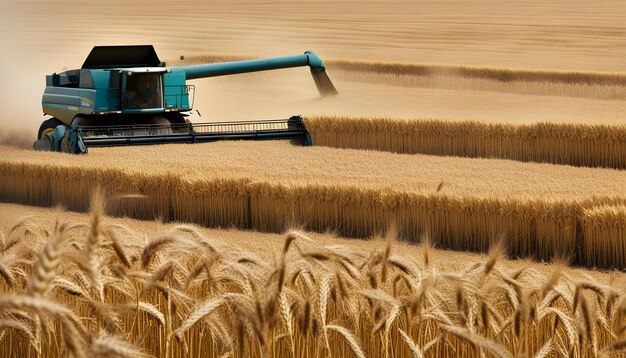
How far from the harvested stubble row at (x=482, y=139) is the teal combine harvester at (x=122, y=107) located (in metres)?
0.89

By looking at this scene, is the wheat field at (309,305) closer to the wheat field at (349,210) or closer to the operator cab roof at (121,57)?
the wheat field at (349,210)

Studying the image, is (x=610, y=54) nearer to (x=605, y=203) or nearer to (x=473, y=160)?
(x=473, y=160)

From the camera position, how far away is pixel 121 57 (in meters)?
20.6

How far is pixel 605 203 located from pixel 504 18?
3928 centimetres

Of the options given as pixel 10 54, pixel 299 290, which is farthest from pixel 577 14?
pixel 299 290

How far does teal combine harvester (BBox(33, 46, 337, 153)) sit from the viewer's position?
1869 centimetres

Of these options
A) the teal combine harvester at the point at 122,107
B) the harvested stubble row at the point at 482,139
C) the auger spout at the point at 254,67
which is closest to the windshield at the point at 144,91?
the teal combine harvester at the point at 122,107

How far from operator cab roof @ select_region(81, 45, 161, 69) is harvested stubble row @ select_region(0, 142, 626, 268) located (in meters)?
2.92

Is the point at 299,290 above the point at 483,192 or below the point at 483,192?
above

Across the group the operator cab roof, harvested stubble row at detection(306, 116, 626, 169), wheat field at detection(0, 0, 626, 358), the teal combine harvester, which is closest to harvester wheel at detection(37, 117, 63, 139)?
the teal combine harvester

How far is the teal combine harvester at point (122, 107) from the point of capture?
1869cm

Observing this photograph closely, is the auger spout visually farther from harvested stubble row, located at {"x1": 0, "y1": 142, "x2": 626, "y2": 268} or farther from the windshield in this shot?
harvested stubble row, located at {"x1": 0, "y1": 142, "x2": 626, "y2": 268}

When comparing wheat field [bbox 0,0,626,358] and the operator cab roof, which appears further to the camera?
the operator cab roof

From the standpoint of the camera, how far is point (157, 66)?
20.8 m
